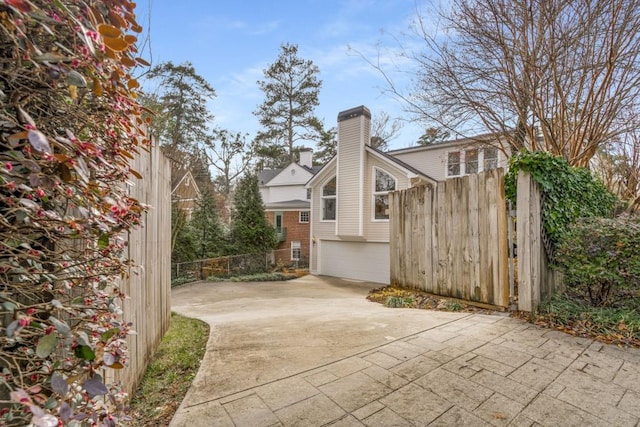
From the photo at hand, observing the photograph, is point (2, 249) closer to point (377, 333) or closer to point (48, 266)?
point (48, 266)

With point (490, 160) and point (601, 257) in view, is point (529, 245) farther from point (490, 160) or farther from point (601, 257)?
point (490, 160)

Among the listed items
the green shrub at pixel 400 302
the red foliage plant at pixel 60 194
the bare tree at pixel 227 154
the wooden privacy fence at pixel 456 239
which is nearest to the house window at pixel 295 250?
the bare tree at pixel 227 154

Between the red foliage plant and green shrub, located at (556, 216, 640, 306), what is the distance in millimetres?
4716

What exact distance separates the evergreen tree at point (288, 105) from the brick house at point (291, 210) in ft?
8.36

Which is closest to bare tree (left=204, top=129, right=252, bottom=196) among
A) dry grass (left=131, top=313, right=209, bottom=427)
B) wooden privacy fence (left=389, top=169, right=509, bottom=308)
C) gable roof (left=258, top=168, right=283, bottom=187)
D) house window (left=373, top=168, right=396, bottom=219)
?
gable roof (left=258, top=168, right=283, bottom=187)

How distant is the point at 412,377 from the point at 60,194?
239cm

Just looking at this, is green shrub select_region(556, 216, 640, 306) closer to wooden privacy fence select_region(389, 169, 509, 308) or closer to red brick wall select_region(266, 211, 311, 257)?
wooden privacy fence select_region(389, 169, 509, 308)

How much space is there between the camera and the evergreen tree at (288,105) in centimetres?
2205

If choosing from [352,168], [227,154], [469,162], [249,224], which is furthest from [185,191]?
[469,162]

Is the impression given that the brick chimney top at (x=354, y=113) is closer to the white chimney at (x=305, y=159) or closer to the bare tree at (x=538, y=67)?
the bare tree at (x=538, y=67)

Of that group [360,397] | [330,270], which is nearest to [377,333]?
[360,397]

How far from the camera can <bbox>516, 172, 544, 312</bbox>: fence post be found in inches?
157

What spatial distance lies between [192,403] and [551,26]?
7.22m

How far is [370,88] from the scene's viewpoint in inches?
299
